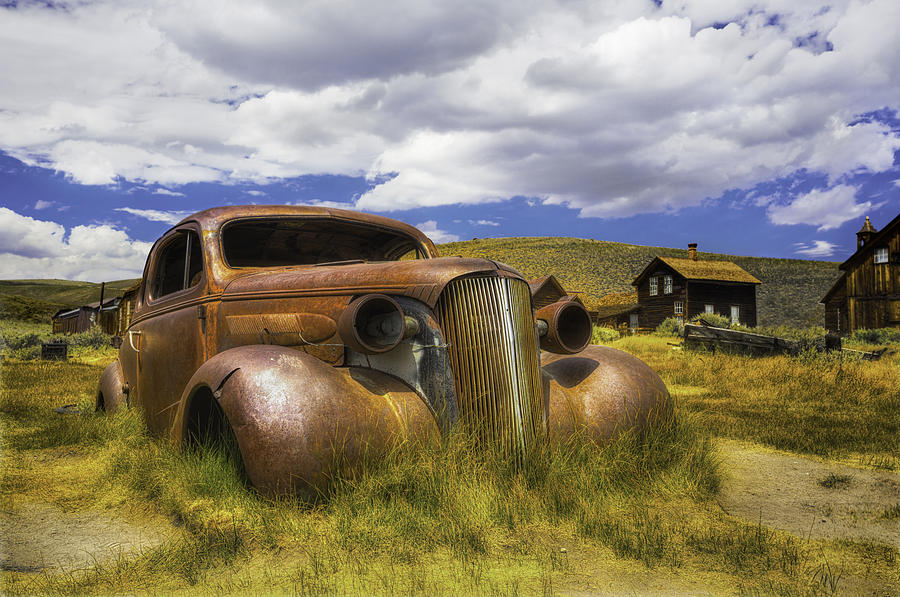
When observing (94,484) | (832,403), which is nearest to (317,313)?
(94,484)

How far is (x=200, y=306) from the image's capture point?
13.8 ft

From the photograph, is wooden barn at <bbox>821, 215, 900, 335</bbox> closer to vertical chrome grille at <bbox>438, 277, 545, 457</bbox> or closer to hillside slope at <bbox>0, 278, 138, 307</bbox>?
vertical chrome grille at <bbox>438, 277, 545, 457</bbox>

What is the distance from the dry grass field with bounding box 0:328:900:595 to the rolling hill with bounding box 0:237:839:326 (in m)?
41.8

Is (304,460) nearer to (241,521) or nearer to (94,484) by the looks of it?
(241,521)

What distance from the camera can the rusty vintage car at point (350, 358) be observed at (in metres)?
2.96

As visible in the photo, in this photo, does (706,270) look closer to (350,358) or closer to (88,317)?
(350,358)

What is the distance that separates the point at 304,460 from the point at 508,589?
1.17 m

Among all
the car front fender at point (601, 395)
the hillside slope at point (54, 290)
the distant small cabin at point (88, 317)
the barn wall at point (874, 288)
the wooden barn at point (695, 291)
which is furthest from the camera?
the hillside slope at point (54, 290)

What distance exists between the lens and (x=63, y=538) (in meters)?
2.98

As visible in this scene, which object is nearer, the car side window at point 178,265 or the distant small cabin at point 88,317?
the car side window at point 178,265

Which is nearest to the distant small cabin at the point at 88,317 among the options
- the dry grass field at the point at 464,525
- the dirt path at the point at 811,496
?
the dry grass field at the point at 464,525

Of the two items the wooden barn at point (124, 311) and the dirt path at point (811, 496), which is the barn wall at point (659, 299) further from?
the dirt path at point (811, 496)

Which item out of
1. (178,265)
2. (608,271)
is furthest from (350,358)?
(608,271)

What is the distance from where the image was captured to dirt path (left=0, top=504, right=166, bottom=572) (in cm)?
265
